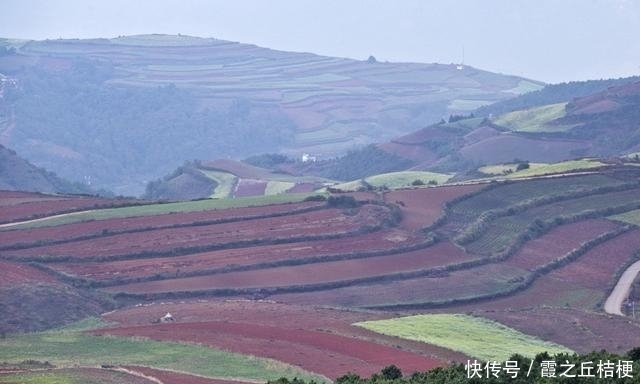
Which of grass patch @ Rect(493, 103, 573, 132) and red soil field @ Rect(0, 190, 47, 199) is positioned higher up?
grass patch @ Rect(493, 103, 573, 132)

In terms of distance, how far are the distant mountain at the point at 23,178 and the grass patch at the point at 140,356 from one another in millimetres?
72191

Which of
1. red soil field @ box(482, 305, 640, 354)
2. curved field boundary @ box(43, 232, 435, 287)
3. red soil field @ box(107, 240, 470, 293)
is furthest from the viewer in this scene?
red soil field @ box(107, 240, 470, 293)

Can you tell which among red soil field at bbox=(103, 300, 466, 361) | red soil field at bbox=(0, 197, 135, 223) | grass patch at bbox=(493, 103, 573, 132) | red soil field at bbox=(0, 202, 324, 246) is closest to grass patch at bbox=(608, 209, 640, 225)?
red soil field at bbox=(0, 202, 324, 246)

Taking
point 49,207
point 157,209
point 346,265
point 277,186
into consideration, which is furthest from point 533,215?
point 277,186

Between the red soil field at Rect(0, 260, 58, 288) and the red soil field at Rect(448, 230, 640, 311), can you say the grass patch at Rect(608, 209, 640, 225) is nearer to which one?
the red soil field at Rect(448, 230, 640, 311)

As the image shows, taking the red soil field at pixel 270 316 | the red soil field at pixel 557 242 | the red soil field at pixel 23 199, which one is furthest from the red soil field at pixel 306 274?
the red soil field at pixel 23 199

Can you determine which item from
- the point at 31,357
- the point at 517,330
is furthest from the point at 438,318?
the point at 31,357

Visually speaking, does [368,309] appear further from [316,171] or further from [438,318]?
[316,171]

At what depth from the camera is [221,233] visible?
73.7 metres

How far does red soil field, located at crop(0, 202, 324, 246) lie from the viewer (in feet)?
233

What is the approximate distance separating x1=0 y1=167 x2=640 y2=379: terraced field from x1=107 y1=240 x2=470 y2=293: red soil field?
0.11m

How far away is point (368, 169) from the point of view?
148000 mm

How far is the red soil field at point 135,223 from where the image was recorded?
233 ft

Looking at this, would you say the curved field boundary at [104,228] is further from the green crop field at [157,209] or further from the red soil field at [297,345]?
the red soil field at [297,345]
